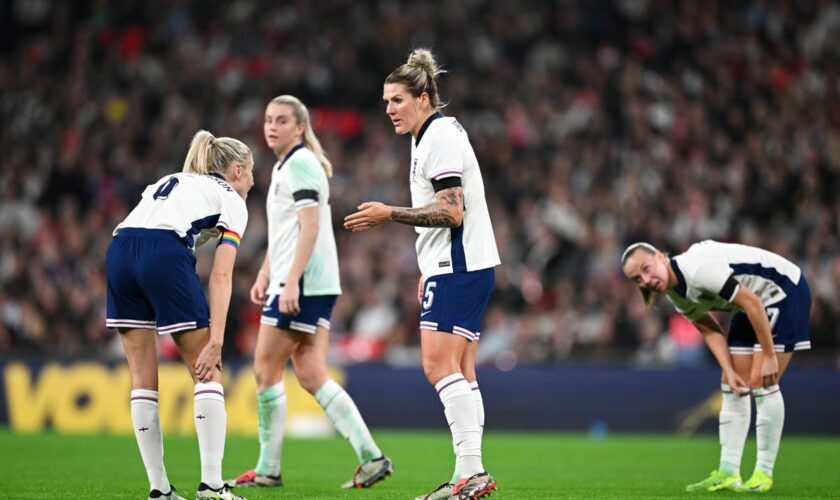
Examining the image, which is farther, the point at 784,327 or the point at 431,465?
the point at 431,465

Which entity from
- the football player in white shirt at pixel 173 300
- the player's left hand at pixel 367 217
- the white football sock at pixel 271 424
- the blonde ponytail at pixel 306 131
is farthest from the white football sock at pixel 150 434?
the blonde ponytail at pixel 306 131

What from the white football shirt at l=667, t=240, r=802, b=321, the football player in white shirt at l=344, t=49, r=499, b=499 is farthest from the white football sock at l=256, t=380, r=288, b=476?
the white football shirt at l=667, t=240, r=802, b=321

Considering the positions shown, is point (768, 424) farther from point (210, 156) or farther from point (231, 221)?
point (210, 156)

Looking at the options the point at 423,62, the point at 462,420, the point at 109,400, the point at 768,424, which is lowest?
the point at 109,400

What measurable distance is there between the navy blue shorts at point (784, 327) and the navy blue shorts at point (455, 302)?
8.68 ft

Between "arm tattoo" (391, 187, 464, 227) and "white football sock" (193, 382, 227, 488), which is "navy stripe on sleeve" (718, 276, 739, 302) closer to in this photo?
"arm tattoo" (391, 187, 464, 227)

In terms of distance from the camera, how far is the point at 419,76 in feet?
23.6

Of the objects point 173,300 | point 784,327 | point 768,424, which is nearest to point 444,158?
point 173,300

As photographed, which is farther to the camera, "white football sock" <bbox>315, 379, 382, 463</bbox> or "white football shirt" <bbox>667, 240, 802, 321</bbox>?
"white football sock" <bbox>315, 379, 382, 463</bbox>

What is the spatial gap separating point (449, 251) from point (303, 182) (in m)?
2.15

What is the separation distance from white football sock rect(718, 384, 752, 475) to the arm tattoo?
3.04 meters

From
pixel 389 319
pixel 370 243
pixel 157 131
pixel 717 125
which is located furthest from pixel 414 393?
pixel 157 131

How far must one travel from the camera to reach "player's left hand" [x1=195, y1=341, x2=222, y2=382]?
6.64 meters

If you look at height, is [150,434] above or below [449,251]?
below
